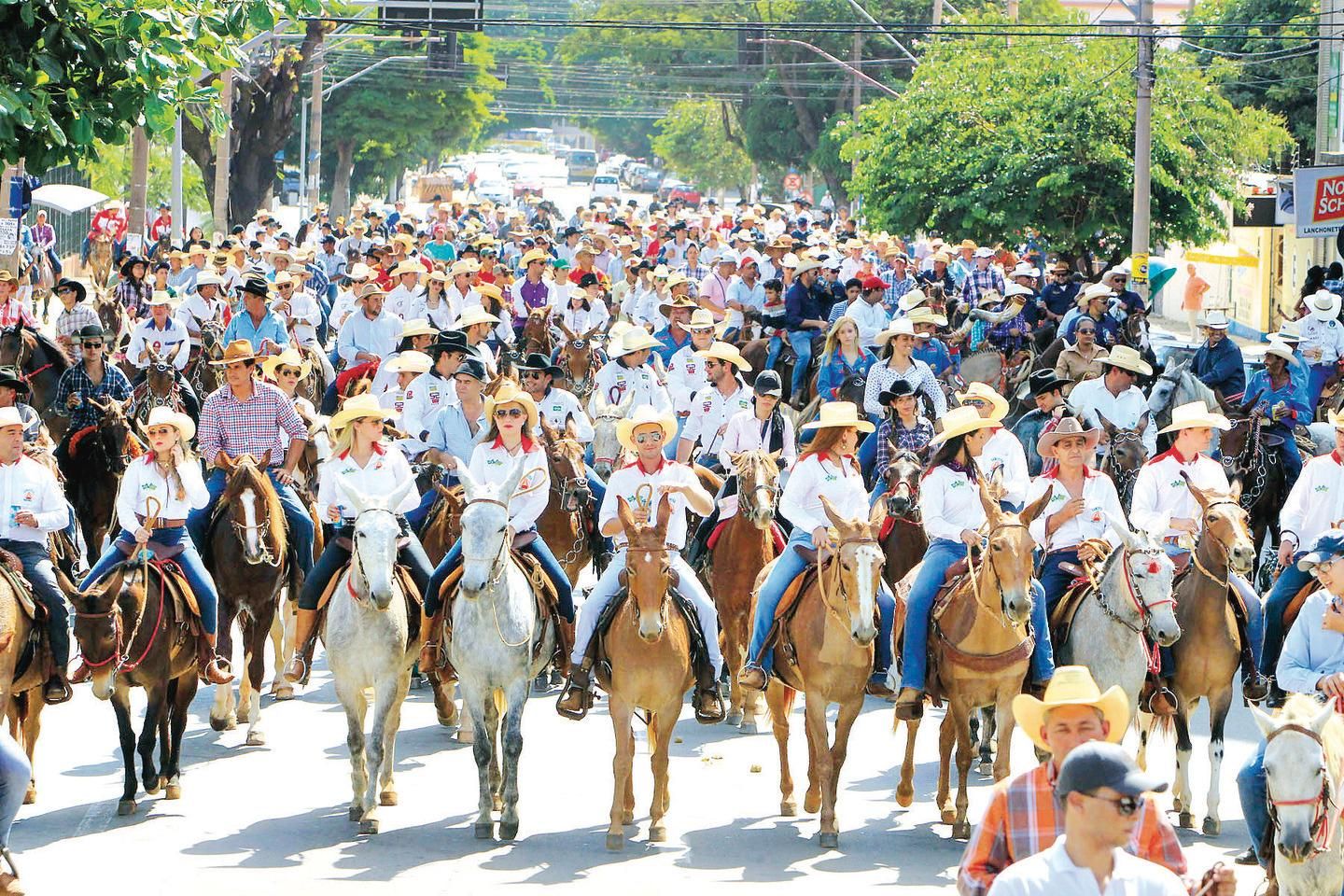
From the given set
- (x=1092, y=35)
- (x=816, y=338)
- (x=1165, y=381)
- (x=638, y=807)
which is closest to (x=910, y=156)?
(x=1092, y=35)

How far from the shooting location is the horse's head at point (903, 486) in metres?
14.9

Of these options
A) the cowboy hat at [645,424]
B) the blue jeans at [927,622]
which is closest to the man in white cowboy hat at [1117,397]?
the blue jeans at [927,622]

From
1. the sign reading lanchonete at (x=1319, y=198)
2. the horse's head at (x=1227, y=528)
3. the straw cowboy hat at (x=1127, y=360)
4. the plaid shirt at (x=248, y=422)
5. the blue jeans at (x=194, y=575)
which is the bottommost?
the blue jeans at (x=194, y=575)

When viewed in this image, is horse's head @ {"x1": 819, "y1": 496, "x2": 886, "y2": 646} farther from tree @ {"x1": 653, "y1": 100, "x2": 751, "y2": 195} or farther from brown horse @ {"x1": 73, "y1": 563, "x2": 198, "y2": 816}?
tree @ {"x1": 653, "y1": 100, "x2": 751, "y2": 195}

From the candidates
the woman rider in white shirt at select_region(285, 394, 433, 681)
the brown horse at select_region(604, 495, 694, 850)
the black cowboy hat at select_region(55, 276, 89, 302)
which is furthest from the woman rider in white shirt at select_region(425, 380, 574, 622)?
the black cowboy hat at select_region(55, 276, 89, 302)

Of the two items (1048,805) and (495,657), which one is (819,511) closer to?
(495,657)

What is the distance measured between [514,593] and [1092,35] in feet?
76.3

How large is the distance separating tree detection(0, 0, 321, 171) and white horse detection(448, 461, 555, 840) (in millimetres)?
3337

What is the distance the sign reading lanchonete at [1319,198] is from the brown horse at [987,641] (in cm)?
1944

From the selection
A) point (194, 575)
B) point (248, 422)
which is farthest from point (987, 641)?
point (248, 422)

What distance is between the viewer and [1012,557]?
11.4m

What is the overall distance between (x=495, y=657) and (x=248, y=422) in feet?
12.5

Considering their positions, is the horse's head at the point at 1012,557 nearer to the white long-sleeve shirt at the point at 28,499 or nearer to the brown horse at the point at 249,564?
the brown horse at the point at 249,564

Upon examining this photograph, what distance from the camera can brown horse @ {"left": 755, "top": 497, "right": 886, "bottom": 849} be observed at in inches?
456
